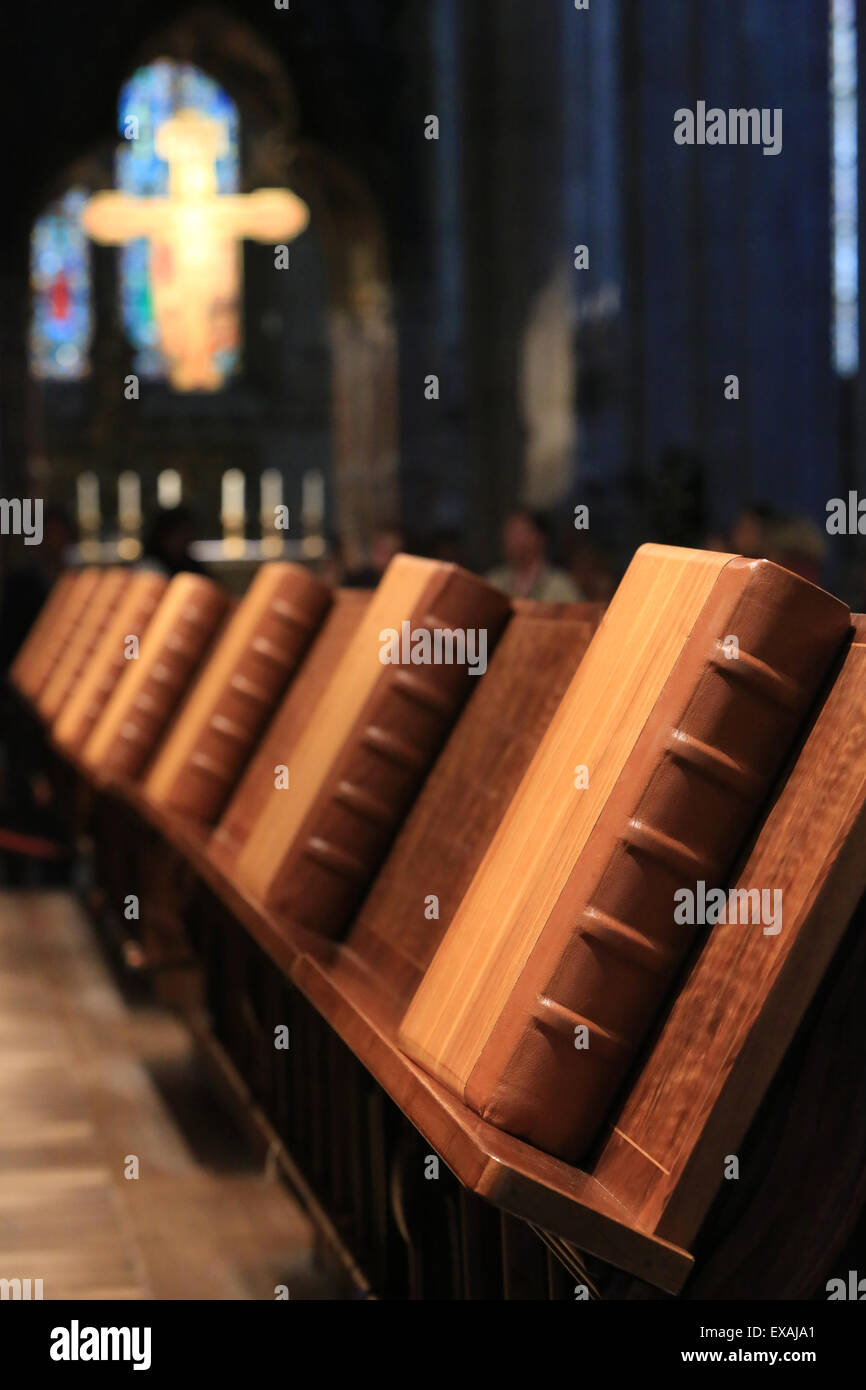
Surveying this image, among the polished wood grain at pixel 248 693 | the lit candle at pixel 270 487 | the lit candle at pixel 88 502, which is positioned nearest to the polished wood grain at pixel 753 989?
the polished wood grain at pixel 248 693

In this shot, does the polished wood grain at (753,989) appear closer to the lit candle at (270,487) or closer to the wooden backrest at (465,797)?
the wooden backrest at (465,797)

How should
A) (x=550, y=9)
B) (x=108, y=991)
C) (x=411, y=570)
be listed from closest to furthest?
(x=411, y=570)
(x=108, y=991)
(x=550, y=9)

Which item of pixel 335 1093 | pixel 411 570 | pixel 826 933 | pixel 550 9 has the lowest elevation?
pixel 335 1093

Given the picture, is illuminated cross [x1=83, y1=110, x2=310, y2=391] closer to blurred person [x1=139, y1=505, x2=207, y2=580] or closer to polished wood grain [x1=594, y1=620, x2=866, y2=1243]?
blurred person [x1=139, y1=505, x2=207, y2=580]

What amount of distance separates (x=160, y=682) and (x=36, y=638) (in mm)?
4948

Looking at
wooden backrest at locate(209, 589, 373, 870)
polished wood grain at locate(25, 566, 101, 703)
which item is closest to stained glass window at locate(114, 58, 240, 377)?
polished wood grain at locate(25, 566, 101, 703)

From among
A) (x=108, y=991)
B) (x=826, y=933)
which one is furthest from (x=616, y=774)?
(x=108, y=991)

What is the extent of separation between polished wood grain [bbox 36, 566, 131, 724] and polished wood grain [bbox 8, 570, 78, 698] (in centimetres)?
54

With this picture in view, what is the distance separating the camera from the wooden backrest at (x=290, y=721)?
3.62 m

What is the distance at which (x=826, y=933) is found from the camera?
1506 millimetres

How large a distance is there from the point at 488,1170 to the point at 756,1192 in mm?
225

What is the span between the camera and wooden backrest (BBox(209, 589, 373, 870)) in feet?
11.9

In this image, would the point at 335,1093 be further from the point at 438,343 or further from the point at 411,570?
the point at 438,343

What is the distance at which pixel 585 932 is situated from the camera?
1652 mm
